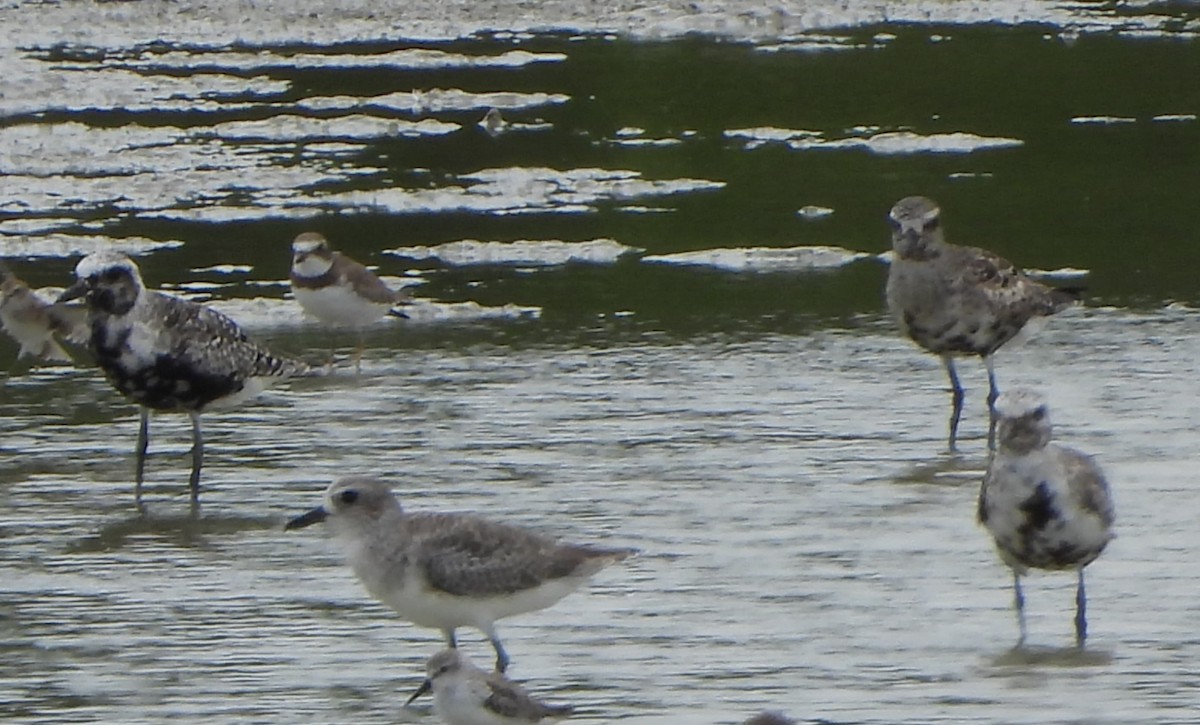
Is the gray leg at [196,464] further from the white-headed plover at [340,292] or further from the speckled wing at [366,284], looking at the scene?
the speckled wing at [366,284]

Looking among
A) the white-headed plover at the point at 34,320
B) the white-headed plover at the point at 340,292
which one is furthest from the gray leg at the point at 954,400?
the white-headed plover at the point at 34,320

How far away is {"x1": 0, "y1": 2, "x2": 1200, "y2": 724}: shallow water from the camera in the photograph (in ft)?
30.7

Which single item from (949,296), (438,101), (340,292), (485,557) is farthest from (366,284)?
(438,101)

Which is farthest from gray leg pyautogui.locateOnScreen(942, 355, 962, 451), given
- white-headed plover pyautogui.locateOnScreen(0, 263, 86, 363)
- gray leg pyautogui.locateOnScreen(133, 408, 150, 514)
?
white-headed plover pyautogui.locateOnScreen(0, 263, 86, 363)

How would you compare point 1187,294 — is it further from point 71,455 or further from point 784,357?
point 71,455

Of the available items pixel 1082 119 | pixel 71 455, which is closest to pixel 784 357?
pixel 71 455

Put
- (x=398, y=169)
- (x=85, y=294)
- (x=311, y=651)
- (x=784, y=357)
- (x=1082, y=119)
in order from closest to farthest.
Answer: (x=311, y=651), (x=85, y=294), (x=784, y=357), (x=398, y=169), (x=1082, y=119)

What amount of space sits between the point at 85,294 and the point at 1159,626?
5063mm

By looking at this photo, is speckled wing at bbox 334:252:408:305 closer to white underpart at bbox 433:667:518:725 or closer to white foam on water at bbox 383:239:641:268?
white foam on water at bbox 383:239:641:268

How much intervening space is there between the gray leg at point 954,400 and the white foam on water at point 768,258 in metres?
3.19

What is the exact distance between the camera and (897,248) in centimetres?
1327

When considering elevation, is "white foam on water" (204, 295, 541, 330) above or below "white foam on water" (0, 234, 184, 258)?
below

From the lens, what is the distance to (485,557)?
9000 millimetres

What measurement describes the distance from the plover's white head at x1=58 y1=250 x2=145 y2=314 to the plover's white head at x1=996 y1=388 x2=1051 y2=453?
14.2ft
